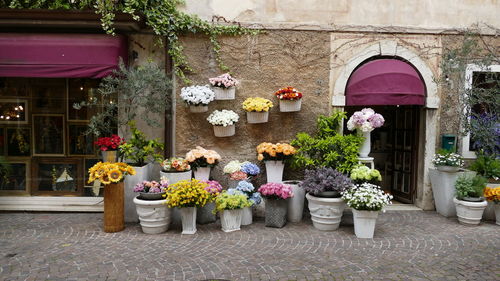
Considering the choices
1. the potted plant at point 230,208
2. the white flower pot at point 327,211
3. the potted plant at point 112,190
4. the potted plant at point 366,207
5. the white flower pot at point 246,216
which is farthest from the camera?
A: the white flower pot at point 246,216

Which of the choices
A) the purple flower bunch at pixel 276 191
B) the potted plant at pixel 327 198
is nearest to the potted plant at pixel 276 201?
the purple flower bunch at pixel 276 191

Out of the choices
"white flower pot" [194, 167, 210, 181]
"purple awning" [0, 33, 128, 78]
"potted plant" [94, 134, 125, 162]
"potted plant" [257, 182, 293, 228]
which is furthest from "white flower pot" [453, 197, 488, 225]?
"purple awning" [0, 33, 128, 78]

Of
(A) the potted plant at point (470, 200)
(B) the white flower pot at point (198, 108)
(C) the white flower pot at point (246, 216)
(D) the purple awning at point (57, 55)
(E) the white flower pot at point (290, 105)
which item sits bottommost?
(C) the white flower pot at point (246, 216)

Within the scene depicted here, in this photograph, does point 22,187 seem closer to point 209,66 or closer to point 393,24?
point 209,66

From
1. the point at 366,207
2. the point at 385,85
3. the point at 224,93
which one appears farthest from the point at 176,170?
the point at 385,85

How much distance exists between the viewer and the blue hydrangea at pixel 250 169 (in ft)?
23.7

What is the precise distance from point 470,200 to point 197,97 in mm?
5086

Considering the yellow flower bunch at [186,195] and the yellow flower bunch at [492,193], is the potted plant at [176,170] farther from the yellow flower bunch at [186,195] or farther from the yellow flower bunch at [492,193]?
the yellow flower bunch at [492,193]

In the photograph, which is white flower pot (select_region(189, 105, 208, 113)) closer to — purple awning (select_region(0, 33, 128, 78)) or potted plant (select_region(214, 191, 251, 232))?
purple awning (select_region(0, 33, 128, 78))

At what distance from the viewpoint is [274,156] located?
7.13 metres

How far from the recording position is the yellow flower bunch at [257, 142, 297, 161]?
712cm

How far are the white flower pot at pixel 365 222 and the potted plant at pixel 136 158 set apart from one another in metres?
3.54

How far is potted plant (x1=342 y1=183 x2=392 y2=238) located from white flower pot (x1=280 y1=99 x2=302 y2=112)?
202 centimetres

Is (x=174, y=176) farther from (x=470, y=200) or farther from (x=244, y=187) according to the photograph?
(x=470, y=200)
